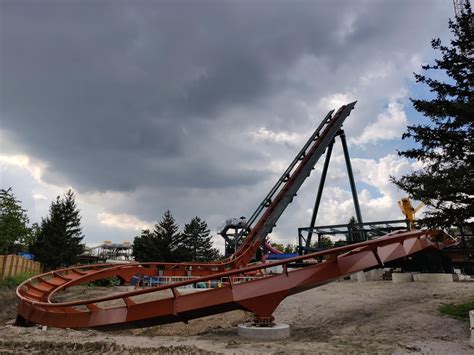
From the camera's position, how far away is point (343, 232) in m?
22.2

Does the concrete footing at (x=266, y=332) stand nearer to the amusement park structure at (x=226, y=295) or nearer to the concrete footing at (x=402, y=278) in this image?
the amusement park structure at (x=226, y=295)

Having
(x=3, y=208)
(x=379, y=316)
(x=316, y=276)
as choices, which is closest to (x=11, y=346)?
(x=316, y=276)

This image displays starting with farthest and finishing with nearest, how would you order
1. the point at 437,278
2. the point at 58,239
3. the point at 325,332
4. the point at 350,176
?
the point at 58,239, the point at 350,176, the point at 437,278, the point at 325,332

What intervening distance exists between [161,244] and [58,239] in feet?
40.1

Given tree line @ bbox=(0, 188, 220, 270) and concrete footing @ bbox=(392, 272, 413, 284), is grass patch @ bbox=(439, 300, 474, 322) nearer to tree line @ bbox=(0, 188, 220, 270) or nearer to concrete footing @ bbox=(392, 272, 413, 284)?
concrete footing @ bbox=(392, 272, 413, 284)

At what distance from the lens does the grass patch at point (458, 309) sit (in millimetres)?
10109

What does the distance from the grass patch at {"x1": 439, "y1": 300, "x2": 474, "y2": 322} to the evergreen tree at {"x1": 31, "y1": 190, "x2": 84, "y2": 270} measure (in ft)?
133

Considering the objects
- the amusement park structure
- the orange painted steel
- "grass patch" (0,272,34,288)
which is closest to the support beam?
the amusement park structure

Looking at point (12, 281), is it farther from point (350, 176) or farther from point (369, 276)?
point (350, 176)

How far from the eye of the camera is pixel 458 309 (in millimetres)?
10727

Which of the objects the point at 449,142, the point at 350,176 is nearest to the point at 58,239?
the point at 350,176

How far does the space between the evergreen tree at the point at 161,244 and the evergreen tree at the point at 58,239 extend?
8.03 m

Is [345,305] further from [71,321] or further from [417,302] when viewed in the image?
[71,321]

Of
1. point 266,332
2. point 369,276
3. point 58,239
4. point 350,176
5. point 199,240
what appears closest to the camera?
point 266,332
